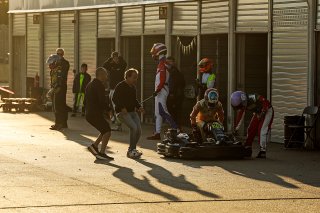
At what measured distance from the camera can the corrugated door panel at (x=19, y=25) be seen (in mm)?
42469

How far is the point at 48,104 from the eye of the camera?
121 feet

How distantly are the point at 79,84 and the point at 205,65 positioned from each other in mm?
9143

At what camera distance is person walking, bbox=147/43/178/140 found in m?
24.9

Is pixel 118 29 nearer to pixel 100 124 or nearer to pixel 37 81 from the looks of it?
pixel 37 81

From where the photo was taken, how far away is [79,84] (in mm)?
34125

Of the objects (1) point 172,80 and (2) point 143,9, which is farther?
(2) point 143,9

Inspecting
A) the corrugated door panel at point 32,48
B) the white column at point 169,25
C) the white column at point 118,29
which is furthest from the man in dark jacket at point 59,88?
the corrugated door panel at point 32,48

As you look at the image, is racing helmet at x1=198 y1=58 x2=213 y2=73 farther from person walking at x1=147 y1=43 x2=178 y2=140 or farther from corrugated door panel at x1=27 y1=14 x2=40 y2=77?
corrugated door panel at x1=27 y1=14 x2=40 y2=77

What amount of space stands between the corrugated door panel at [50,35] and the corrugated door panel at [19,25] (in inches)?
93.9

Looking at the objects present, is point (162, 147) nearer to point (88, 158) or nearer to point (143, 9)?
point (88, 158)

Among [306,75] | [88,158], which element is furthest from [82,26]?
[88,158]

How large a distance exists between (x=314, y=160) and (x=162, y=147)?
2695mm

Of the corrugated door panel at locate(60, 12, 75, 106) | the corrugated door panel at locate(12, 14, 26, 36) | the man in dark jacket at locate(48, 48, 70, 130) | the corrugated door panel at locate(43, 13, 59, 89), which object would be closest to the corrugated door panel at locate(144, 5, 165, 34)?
the man in dark jacket at locate(48, 48, 70, 130)

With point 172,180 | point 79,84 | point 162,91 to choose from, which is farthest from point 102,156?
point 79,84
